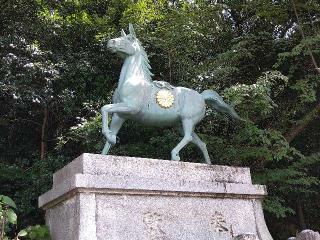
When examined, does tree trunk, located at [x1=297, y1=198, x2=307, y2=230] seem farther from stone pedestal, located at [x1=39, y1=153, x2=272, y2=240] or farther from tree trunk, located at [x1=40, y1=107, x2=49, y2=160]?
tree trunk, located at [x1=40, y1=107, x2=49, y2=160]

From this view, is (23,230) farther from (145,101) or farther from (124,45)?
(124,45)

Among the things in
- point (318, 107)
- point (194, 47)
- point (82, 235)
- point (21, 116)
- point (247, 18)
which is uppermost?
point (247, 18)

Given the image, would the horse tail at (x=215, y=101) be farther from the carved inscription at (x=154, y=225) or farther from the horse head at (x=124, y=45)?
the carved inscription at (x=154, y=225)

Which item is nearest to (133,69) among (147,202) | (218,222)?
(147,202)

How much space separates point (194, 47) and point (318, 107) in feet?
9.57

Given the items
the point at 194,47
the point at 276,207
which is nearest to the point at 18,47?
the point at 194,47

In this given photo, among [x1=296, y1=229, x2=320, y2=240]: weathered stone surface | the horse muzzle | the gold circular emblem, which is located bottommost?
[x1=296, y1=229, x2=320, y2=240]: weathered stone surface

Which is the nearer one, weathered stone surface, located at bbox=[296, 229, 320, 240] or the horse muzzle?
weathered stone surface, located at bbox=[296, 229, 320, 240]

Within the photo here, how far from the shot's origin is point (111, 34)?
31.8 feet

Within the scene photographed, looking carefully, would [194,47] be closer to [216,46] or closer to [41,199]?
[216,46]

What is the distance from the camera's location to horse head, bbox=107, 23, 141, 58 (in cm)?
612

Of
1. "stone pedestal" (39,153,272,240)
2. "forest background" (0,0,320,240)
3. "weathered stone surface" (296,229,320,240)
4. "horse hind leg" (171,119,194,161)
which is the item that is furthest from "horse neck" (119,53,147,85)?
"weathered stone surface" (296,229,320,240)

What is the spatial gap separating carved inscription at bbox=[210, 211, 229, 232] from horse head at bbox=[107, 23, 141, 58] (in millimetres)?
2524

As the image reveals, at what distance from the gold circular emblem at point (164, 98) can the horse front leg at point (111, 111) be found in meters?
0.40
